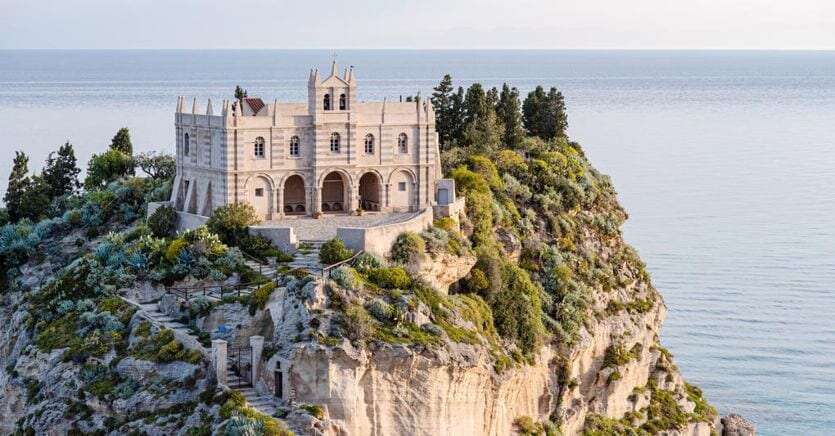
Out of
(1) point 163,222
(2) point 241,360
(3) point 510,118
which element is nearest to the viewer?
(2) point 241,360

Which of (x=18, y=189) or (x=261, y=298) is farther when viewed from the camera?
(x=18, y=189)

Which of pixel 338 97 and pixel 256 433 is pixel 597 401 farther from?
pixel 256 433

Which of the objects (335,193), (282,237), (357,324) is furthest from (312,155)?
(357,324)

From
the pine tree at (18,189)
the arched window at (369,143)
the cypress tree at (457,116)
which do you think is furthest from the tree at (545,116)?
the pine tree at (18,189)

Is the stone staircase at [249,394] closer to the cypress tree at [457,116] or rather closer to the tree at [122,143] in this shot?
the cypress tree at [457,116]

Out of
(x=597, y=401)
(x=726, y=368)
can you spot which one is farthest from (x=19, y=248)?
(x=726, y=368)

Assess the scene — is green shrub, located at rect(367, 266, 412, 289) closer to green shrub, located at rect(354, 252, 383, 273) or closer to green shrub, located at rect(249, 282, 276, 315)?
green shrub, located at rect(354, 252, 383, 273)

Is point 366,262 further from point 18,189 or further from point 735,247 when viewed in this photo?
point 735,247
